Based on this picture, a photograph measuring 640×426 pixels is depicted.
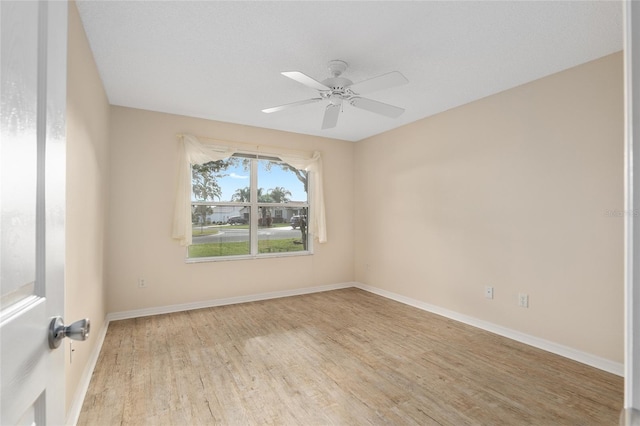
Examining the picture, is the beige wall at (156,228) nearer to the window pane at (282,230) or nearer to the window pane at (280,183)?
the window pane at (282,230)

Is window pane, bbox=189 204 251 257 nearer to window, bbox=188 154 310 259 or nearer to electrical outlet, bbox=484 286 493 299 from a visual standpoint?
window, bbox=188 154 310 259

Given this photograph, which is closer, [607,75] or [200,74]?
[607,75]

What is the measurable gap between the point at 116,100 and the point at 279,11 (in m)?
2.53

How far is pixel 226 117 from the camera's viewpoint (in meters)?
4.11

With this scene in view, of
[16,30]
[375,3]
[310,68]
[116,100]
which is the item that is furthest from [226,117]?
[16,30]

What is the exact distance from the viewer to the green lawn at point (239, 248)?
13.9 feet

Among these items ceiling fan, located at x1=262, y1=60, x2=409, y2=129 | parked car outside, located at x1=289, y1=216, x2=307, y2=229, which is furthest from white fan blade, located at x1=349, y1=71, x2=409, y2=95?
parked car outside, located at x1=289, y1=216, x2=307, y2=229

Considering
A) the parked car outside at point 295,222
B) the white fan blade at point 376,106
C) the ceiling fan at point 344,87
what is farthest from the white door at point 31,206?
the parked car outside at point 295,222

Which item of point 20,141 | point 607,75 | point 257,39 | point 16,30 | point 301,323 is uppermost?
point 257,39

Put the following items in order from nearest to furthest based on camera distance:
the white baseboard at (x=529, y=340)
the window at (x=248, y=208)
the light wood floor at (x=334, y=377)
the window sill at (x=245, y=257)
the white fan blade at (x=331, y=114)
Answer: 1. the light wood floor at (x=334, y=377)
2. the white baseboard at (x=529, y=340)
3. the white fan blade at (x=331, y=114)
4. the window sill at (x=245, y=257)
5. the window at (x=248, y=208)

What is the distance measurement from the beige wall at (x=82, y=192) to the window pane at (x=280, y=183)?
205 cm

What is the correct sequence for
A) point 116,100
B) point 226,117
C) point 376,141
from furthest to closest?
1. point 376,141
2. point 226,117
3. point 116,100

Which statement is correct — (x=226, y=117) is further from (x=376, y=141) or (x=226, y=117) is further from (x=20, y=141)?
(x=20, y=141)

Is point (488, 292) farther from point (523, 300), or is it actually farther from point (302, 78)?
point (302, 78)
